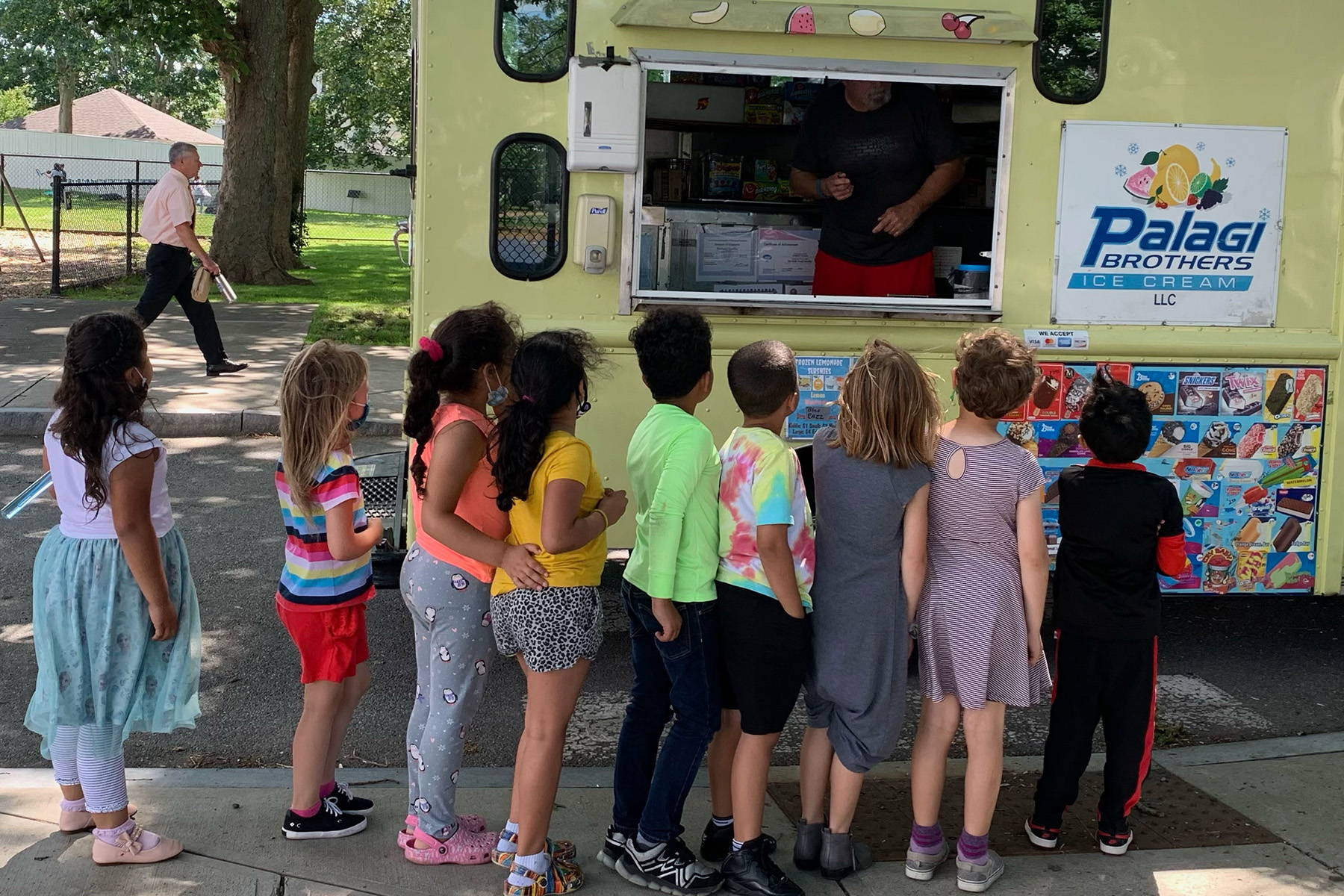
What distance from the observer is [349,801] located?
12.8ft

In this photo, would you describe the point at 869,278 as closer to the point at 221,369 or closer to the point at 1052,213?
the point at 1052,213

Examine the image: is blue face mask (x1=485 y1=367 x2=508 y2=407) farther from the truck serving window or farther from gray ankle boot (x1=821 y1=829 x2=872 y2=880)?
gray ankle boot (x1=821 y1=829 x2=872 y2=880)

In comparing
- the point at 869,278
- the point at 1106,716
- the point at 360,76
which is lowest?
the point at 1106,716

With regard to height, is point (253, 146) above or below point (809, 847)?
above

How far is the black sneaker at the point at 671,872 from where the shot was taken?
3555 millimetres

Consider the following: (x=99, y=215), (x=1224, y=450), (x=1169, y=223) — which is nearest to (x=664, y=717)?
(x=1224, y=450)

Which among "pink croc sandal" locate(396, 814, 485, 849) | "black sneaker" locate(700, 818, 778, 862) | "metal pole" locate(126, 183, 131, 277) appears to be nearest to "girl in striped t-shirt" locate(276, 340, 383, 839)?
"pink croc sandal" locate(396, 814, 485, 849)

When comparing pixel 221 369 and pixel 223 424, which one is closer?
pixel 223 424

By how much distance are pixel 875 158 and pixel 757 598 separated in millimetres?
2711

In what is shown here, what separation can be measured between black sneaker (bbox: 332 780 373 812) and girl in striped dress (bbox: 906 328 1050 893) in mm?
1552

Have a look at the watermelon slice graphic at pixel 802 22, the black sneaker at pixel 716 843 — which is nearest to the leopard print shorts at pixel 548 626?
the black sneaker at pixel 716 843

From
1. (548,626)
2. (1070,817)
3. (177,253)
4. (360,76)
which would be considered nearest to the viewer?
(548,626)

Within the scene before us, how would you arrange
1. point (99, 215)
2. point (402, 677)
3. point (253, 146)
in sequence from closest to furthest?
1. point (402, 677)
2. point (253, 146)
3. point (99, 215)

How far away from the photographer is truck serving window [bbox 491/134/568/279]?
471 cm
